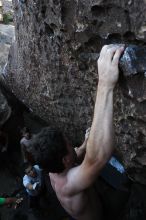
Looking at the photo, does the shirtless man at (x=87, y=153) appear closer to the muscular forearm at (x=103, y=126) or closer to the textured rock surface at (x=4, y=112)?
the muscular forearm at (x=103, y=126)

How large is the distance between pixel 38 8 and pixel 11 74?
1.18m

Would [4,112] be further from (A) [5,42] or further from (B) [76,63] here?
(B) [76,63]

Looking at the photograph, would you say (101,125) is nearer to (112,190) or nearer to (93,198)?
(93,198)

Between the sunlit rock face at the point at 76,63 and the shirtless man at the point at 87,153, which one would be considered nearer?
the shirtless man at the point at 87,153

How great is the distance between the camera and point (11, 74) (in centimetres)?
418

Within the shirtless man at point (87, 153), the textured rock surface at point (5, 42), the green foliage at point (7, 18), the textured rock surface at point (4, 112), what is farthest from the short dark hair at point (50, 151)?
the green foliage at point (7, 18)

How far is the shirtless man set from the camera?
2314mm

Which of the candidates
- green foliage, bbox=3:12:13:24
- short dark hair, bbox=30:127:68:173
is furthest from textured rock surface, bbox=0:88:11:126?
green foliage, bbox=3:12:13:24

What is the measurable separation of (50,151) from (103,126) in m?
0.46

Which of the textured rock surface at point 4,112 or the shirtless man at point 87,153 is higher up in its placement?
the shirtless man at point 87,153

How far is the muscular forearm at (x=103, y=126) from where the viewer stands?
2.30 metres

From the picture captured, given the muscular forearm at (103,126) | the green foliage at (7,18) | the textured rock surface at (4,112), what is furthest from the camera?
the green foliage at (7,18)

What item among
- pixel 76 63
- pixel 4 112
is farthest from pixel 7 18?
pixel 76 63

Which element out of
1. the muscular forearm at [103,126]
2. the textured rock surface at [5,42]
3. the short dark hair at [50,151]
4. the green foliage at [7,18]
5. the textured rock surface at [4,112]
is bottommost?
the green foliage at [7,18]
